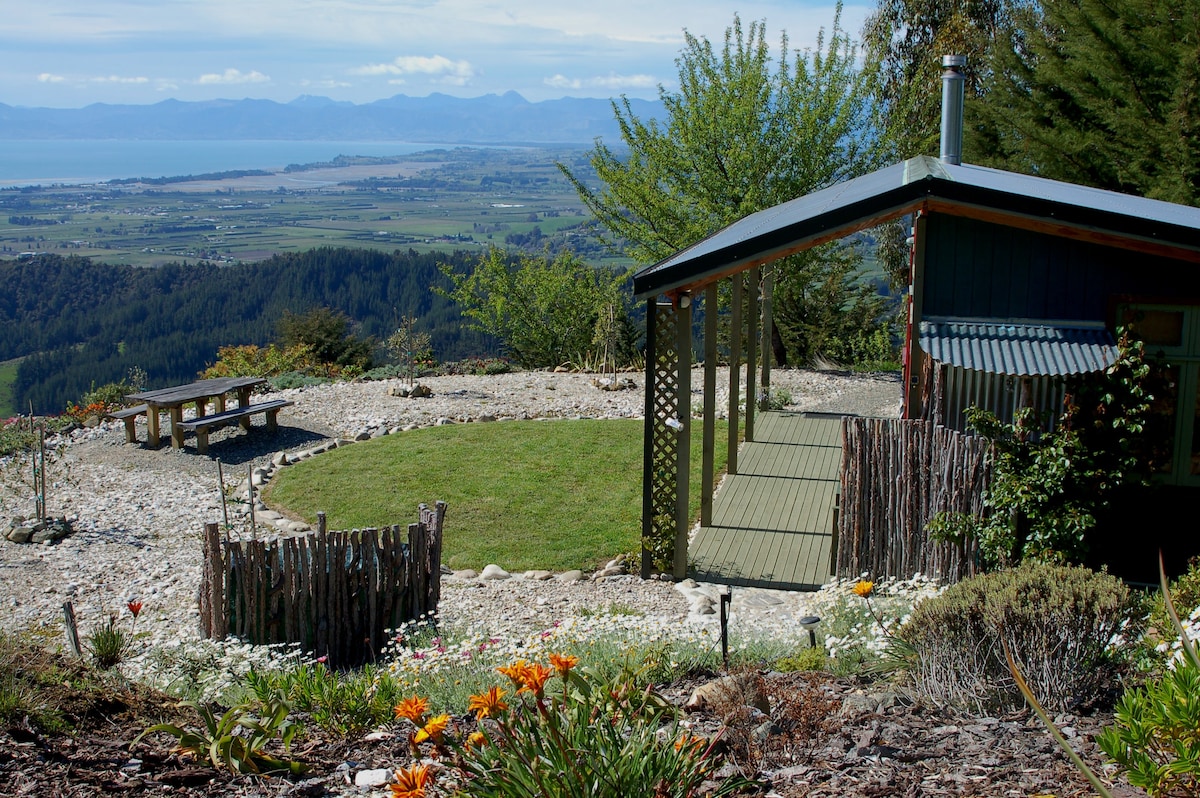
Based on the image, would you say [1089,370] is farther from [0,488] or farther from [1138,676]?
[0,488]

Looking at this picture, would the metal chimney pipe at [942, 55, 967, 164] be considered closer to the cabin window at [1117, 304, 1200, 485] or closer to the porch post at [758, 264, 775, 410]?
the cabin window at [1117, 304, 1200, 485]

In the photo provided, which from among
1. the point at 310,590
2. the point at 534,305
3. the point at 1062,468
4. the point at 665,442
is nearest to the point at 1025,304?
the point at 1062,468

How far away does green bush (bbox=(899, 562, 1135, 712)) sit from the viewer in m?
3.92

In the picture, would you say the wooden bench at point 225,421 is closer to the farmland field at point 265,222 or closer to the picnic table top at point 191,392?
the picnic table top at point 191,392

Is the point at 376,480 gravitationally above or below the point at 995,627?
below

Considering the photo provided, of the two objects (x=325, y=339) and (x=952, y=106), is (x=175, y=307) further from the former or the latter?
(x=952, y=106)

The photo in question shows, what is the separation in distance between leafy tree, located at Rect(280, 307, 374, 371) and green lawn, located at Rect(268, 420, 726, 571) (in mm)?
12482

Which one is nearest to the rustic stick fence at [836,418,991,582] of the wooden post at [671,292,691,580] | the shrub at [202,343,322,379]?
the wooden post at [671,292,691,580]

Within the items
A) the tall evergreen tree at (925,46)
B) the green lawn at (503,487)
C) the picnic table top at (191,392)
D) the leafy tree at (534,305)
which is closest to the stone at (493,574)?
the green lawn at (503,487)

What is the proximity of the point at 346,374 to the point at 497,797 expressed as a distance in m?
17.3

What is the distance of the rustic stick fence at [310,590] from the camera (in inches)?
237

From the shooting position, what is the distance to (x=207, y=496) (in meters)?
10.9

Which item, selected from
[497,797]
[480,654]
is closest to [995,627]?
[497,797]

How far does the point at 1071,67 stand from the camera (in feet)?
53.9
